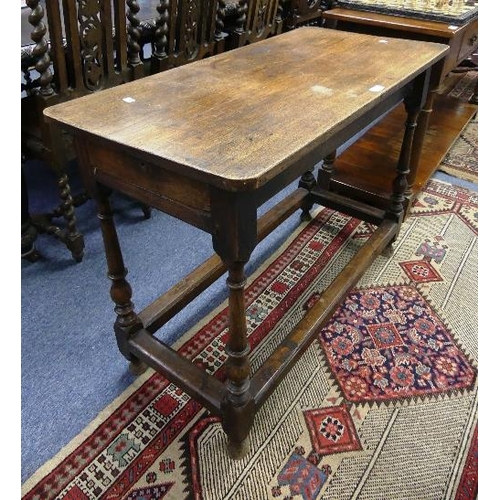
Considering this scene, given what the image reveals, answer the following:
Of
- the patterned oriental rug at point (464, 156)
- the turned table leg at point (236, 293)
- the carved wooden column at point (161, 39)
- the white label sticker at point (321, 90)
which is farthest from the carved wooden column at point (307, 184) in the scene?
the turned table leg at point (236, 293)

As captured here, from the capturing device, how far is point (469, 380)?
1.43 metres

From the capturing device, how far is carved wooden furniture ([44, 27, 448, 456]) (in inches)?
33.7

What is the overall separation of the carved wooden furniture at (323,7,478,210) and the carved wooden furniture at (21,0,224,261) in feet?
2.38

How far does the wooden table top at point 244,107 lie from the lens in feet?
2.73

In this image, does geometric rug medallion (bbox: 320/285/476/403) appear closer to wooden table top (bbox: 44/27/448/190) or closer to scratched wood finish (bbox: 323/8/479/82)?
wooden table top (bbox: 44/27/448/190)

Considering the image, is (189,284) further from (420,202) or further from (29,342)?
(420,202)

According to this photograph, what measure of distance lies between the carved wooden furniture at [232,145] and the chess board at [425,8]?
0.73 m

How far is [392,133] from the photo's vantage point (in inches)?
109

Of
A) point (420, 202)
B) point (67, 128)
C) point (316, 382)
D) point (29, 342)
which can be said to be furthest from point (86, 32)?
point (420, 202)

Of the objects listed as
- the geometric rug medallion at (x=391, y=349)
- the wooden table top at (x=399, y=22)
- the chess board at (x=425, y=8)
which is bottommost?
the geometric rug medallion at (x=391, y=349)

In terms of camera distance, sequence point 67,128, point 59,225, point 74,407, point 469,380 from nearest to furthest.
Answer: point 67,128 → point 74,407 → point 469,380 → point 59,225

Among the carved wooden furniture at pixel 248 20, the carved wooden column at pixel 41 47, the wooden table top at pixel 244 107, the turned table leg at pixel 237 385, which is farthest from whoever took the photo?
the carved wooden furniture at pixel 248 20

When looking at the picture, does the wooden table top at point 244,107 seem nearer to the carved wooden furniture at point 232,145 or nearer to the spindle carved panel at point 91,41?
the carved wooden furniture at point 232,145

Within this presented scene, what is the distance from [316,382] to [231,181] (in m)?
0.86
